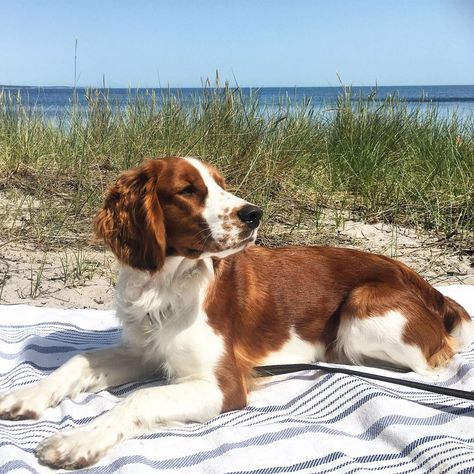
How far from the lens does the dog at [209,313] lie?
9.23 ft

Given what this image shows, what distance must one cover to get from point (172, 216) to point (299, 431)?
3.54ft

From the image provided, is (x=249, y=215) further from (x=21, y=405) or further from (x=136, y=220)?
(x=21, y=405)

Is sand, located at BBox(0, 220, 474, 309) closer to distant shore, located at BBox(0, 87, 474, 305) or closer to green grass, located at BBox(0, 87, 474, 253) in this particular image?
distant shore, located at BBox(0, 87, 474, 305)

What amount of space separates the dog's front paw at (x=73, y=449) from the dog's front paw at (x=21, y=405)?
389 millimetres

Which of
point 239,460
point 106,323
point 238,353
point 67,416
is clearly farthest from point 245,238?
point 106,323

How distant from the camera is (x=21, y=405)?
2838 mm

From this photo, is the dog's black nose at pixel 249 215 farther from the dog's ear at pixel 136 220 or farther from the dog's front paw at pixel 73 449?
the dog's front paw at pixel 73 449

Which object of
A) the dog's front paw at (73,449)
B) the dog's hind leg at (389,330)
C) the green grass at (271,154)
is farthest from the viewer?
the green grass at (271,154)

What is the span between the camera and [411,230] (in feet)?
21.5

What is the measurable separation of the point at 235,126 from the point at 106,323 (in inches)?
153

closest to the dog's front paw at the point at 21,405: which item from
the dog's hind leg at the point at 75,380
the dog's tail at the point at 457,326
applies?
the dog's hind leg at the point at 75,380

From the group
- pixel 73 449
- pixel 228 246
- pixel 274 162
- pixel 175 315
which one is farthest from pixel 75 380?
pixel 274 162

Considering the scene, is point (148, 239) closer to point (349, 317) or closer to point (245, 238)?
point (245, 238)

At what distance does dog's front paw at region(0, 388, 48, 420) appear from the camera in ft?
9.21
